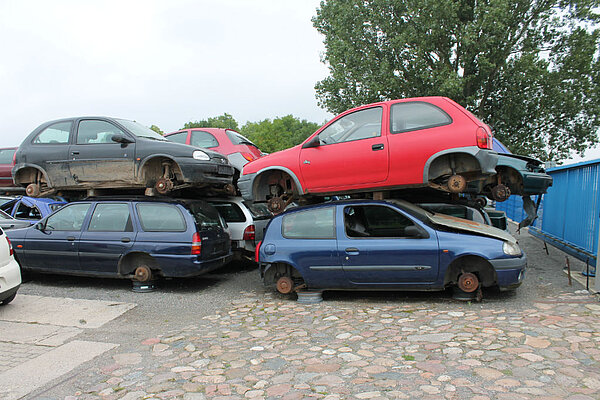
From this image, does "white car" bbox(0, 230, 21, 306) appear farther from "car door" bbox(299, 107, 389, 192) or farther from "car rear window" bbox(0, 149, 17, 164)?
"car rear window" bbox(0, 149, 17, 164)

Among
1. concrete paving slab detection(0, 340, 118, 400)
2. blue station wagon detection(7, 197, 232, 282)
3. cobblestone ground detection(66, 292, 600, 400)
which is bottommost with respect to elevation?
concrete paving slab detection(0, 340, 118, 400)

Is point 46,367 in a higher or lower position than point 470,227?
lower

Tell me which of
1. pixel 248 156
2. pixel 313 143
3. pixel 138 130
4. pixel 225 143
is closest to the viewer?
pixel 313 143

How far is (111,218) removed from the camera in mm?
7312

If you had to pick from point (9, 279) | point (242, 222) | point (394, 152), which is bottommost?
point (9, 279)

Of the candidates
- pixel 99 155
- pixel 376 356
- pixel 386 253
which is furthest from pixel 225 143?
pixel 376 356

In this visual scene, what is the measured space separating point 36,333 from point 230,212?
12.8 feet

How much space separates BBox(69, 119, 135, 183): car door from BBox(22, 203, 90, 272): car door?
0.57m

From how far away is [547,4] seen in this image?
20.3m

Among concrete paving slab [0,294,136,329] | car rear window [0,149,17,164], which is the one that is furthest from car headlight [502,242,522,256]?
car rear window [0,149,17,164]

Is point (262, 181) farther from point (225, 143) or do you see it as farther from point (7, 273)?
point (7, 273)

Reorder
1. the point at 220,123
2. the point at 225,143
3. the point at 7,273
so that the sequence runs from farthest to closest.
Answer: the point at 220,123, the point at 225,143, the point at 7,273

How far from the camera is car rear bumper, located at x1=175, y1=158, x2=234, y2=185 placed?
7.15m

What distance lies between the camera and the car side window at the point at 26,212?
9.29m
